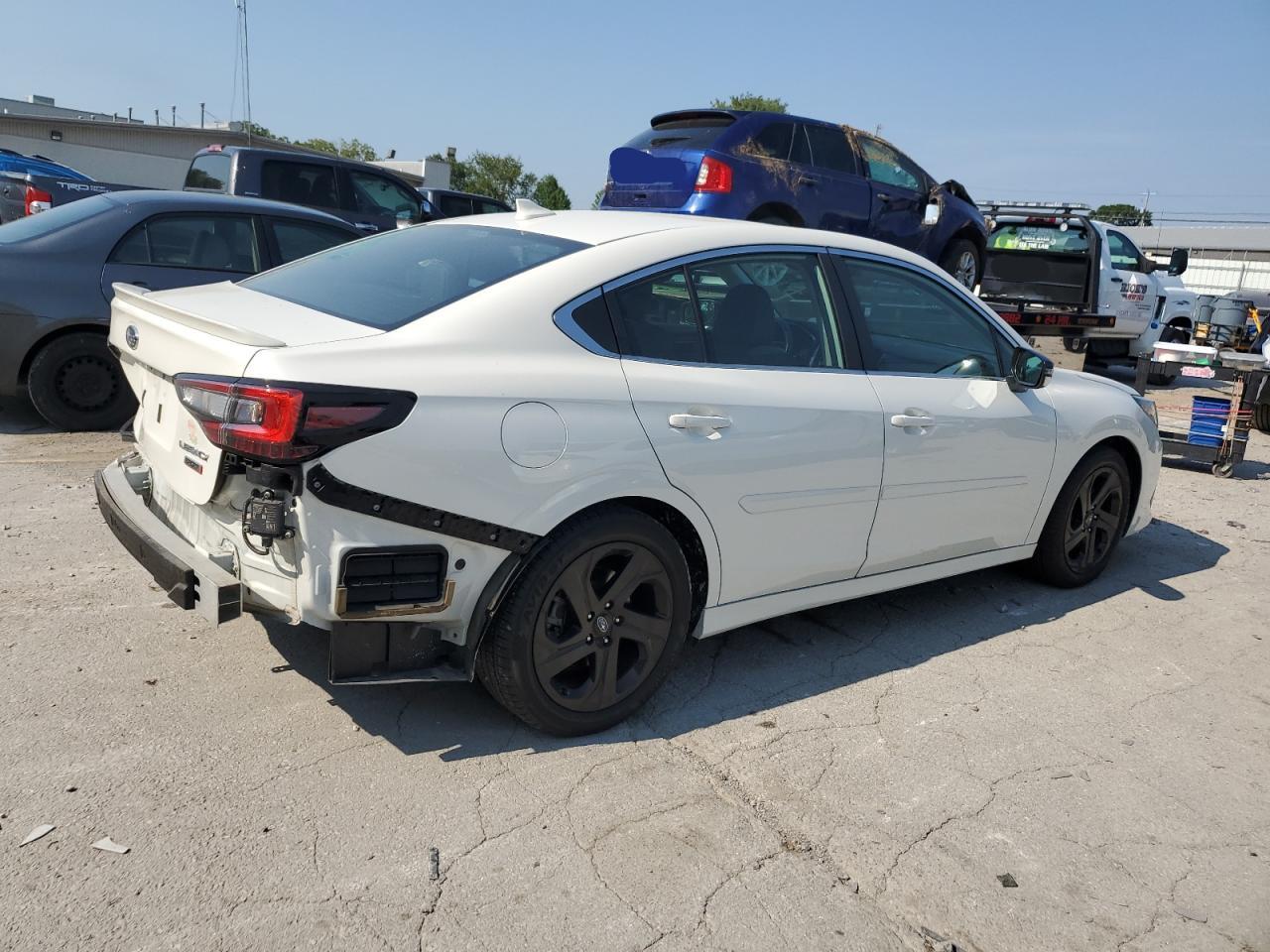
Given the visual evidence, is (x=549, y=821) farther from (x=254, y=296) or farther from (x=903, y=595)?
(x=903, y=595)

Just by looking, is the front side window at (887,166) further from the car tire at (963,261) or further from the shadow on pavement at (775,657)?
the shadow on pavement at (775,657)

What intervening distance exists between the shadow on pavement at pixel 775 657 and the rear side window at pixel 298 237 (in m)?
4.11

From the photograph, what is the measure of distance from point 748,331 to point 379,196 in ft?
29.0

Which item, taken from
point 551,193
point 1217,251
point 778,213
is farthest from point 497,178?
point 778,213

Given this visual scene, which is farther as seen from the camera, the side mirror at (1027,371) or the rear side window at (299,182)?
the rear side window at (299,182)

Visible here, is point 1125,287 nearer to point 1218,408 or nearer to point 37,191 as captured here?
point 1218,408

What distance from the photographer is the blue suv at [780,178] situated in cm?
900

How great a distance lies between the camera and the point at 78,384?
22.0ft

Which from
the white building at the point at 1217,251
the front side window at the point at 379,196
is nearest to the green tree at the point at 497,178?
the white building at the point at 1217,251

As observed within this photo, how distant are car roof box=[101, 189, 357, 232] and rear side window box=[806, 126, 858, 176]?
4.68m

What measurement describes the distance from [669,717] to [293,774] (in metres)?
1.27

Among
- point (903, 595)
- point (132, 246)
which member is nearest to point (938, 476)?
point (903, 595)

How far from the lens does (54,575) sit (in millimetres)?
4441

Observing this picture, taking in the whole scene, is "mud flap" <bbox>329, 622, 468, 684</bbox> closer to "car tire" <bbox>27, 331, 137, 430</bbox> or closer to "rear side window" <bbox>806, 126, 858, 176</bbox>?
"car tire" <bbox>27, 331, 137, 430</bbox>
